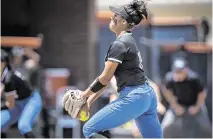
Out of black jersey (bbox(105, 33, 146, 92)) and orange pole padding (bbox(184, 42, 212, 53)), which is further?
orange pole padding (bbox(184, 42, 212, 53))

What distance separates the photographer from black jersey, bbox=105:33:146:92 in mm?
5325

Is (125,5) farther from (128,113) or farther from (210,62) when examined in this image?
(210,62)

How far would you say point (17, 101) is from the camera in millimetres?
7352

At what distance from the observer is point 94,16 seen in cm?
955

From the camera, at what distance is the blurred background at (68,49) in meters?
9.38

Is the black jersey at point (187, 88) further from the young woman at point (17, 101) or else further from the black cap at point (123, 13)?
the black cap at point (123, 13)

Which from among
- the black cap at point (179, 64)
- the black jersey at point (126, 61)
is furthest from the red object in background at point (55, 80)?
the black jersey at point (126, 61)

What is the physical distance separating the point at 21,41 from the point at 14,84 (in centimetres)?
280

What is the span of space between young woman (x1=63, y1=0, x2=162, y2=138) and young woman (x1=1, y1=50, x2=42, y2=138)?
1744 millimetres

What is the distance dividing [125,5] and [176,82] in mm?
3961

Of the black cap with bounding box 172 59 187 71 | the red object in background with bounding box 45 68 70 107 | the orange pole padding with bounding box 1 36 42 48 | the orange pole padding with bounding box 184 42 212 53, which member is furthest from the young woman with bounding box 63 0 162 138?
the orange pole padding with bounding box 184 42 212 53

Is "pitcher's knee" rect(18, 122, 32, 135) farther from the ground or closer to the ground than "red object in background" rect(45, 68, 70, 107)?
farther from the ground

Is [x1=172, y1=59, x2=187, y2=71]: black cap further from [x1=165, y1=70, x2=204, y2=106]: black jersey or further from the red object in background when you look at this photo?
the red object in background

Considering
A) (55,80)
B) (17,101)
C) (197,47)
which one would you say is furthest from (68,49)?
(17,101)
